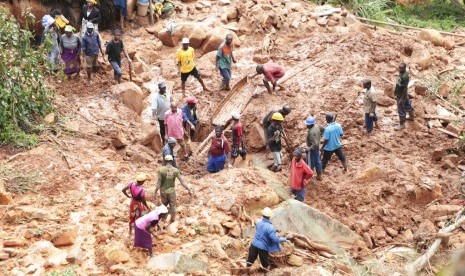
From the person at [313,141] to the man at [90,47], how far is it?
450cm

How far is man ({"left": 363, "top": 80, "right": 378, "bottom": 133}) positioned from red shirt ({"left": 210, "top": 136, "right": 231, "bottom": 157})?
2.47 metres

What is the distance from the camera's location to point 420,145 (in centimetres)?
961

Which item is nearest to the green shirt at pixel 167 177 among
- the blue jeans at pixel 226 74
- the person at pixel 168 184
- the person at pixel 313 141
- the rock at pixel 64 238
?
the person at pixel 168 184

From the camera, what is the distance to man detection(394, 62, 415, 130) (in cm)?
923

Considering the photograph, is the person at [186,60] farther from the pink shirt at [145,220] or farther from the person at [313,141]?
the pink shirt at [145,220]

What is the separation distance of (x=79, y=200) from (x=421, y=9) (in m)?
13.0

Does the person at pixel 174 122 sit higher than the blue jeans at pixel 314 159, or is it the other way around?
the person at pixel 174 122

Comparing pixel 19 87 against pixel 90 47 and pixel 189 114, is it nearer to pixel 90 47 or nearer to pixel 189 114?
pixel 90 47

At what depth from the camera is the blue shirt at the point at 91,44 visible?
10398mm

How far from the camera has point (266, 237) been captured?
6395 millimetres

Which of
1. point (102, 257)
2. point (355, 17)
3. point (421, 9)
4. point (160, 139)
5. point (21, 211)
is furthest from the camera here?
point (421, 9)

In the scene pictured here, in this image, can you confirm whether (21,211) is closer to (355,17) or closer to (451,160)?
(451,160)

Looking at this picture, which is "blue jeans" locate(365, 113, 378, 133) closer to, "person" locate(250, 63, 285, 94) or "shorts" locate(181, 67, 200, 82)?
"person" locate(250, 63, 285, 94)

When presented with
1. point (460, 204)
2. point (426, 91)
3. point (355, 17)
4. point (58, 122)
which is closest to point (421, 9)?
point (355, 17)
